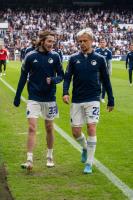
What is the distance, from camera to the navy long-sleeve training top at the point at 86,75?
328 inches

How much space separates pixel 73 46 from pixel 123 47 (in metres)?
5.83

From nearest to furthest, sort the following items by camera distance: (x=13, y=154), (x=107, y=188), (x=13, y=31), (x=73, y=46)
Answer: (x=107, y=188) → (x=13, y=154) → (x=73, y=46) → (x=13, y=31)

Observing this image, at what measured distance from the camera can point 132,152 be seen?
10.2 m

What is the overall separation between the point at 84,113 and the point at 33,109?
731 millimetres

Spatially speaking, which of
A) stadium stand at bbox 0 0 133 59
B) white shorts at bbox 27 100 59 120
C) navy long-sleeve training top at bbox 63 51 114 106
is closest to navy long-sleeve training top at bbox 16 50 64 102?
white shorts at bbox 27 100 59 120

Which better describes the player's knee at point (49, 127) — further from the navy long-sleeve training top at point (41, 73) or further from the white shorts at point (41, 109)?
the navy long-sleeve training top at point (41, 73)

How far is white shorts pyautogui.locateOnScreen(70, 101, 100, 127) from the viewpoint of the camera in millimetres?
8414

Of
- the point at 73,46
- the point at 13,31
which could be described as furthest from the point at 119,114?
the point at 13,31

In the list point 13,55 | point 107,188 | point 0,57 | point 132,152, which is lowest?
point 13,55

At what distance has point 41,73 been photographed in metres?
8.59

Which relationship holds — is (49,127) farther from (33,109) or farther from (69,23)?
(69,23)

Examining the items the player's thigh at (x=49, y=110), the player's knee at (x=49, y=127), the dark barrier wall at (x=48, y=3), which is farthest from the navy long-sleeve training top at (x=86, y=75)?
the dark barrier wall at (x=48, y=3)

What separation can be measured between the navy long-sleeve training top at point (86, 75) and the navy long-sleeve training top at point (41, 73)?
0.79 ft

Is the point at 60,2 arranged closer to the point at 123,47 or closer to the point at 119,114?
the point at 123,47
